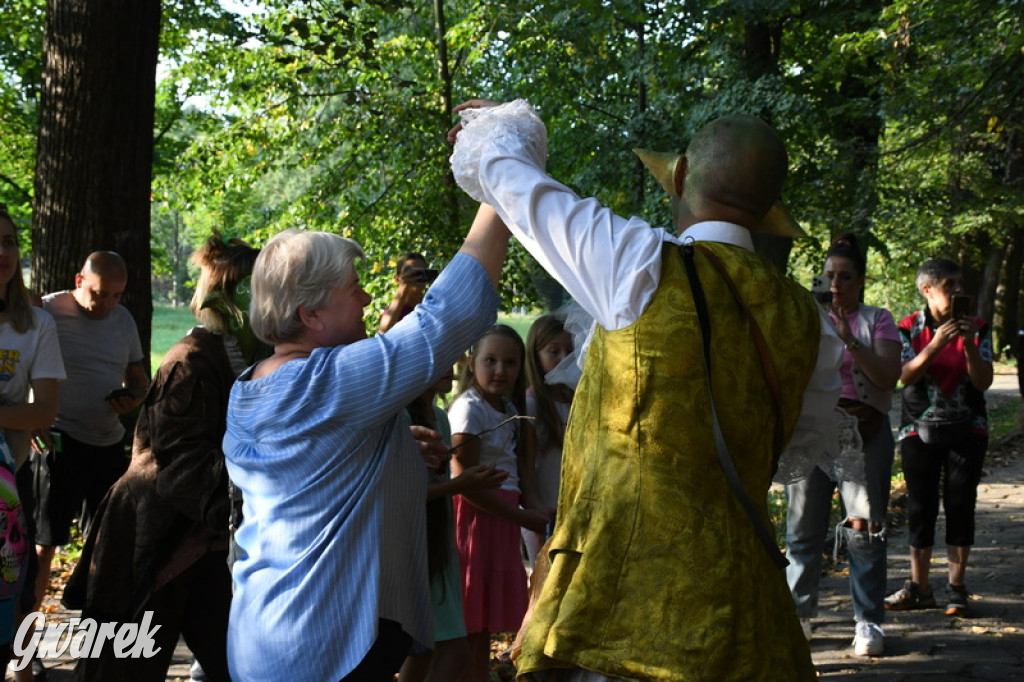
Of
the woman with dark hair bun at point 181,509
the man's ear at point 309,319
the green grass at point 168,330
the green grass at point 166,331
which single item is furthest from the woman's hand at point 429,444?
the green grass at point 166,331

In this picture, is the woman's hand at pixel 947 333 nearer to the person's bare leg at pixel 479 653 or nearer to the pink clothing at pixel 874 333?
the pink clothing at pixel 874 333

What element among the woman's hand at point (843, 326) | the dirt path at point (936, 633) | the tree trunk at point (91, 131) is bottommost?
the dirt path at point (936, 633)

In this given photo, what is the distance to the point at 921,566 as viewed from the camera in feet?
24.5

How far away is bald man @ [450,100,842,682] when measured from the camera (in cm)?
251

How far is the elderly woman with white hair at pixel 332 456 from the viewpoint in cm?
253

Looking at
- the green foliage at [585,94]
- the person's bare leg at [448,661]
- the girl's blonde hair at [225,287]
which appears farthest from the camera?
the green foliage at [585,94]

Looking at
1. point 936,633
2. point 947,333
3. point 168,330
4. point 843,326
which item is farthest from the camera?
point 168,330

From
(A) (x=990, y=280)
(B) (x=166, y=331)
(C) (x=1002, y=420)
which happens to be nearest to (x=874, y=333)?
(C) (x=1002, y=420)

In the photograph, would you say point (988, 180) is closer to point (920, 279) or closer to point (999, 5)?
point (999, 5)

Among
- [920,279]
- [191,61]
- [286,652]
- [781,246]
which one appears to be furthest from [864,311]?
[191,61]

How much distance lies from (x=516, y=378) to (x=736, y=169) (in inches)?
113

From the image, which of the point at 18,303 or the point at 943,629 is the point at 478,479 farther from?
the point at 943,629

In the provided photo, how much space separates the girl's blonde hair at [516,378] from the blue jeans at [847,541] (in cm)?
181

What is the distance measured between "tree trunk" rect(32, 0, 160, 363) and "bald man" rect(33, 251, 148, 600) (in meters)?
1.02
